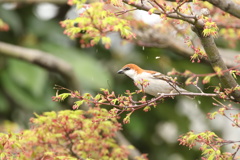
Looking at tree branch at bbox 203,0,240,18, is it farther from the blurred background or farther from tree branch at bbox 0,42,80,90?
the blurred background

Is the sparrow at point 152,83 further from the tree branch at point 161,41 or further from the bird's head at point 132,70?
the tree branch at point 161,41

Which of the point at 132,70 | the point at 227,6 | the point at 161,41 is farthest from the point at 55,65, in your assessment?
the point at 227,6

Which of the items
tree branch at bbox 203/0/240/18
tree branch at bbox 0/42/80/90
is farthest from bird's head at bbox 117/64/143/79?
tree branch at bbox 203/0/240/18

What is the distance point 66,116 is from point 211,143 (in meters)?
0.94

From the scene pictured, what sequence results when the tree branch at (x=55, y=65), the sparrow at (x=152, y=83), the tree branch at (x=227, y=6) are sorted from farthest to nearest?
the tree branch at (x=55, y=65) → the sparrow at (x=152, y=83) → the tree branch at (x=227, y=6)

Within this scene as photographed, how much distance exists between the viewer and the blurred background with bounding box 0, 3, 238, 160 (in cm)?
618

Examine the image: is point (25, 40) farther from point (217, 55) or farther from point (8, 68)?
point (217, 55)

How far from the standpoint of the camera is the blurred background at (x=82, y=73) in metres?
6.18

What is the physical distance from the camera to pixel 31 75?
5.97m

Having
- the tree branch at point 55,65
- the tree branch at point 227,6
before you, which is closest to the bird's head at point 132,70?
the tree branch at point 55,65

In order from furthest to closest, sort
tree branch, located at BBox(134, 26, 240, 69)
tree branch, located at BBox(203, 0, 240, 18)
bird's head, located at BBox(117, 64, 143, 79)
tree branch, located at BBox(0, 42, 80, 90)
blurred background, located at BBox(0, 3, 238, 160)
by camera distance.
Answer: blurred background, located at BBox(0, 3, 238, 160) < tree branch, located at BBox(0, 42, 80, 90) < tree branch, located at BBox(134, 26, 240, 69) < bird's head, located at BBox(117, 64, 143, 79) < tree branch, located at BBox(203, 0, 240, 18)

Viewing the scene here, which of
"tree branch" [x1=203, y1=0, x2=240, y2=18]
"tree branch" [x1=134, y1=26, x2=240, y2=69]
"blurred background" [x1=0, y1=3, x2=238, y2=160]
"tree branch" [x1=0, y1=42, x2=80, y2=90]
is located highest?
"tree branch" [x1=203, y1=0, x2=240, y2=18]

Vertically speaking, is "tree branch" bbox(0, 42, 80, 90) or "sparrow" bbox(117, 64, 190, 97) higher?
"sparrow" bbox(117, 64, 190, 97)

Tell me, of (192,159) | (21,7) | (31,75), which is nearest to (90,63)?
(31,75)
